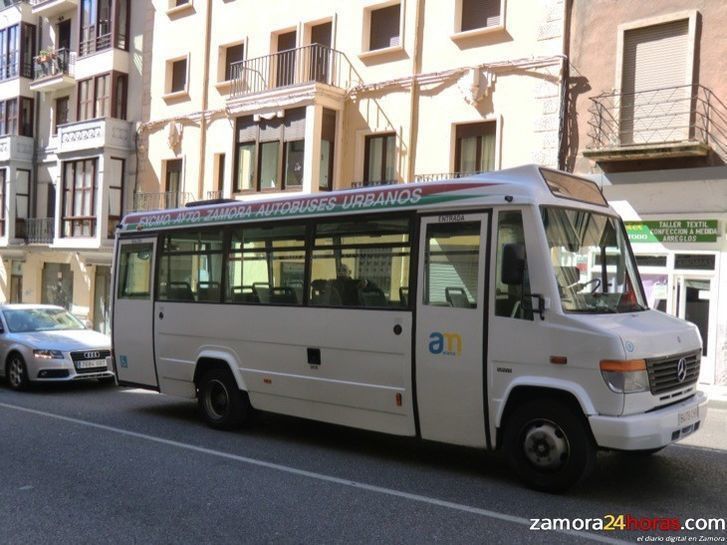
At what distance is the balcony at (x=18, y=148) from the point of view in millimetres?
30625

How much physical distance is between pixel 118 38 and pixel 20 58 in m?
7.60

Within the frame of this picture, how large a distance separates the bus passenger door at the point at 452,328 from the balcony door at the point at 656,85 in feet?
31.0

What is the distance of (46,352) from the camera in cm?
1255

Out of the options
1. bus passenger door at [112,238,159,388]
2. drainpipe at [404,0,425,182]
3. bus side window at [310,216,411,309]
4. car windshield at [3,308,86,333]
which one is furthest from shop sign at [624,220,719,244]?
car windshield at [3,308,86,333]

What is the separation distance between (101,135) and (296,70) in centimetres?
960

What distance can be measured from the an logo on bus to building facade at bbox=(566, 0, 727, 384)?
31.2 ft

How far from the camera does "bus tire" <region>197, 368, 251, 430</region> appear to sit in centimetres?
904

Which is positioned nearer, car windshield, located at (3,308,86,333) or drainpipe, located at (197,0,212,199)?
car windshield, located at (3,308,86,333)

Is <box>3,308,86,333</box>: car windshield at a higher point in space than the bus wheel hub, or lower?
higher

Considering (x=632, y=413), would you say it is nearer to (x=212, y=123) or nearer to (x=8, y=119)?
(x=212, y=123)

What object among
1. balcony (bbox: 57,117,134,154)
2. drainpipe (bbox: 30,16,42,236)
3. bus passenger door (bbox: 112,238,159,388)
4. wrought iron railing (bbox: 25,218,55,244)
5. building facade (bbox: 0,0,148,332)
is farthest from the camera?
drainpipe (bbox: 30,16,42,236)

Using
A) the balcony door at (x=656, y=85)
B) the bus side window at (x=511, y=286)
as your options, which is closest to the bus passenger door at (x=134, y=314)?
the bus side window at (x=511, y=286)

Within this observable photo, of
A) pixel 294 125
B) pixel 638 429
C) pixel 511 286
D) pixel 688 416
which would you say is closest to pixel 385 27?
pixel 294 125

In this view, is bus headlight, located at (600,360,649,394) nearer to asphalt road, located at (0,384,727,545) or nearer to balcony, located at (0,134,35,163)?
asphalt road, located at (0,384,727,545)
